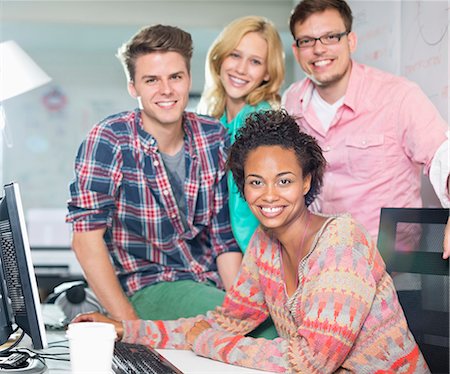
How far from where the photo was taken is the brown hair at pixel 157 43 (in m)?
2.30

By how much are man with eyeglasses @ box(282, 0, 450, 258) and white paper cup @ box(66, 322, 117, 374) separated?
142cm

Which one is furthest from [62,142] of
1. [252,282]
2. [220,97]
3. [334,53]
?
[252,282]

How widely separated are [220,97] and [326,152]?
0.53 metres

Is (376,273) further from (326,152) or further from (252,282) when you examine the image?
(326,152)

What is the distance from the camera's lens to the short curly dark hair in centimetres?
176

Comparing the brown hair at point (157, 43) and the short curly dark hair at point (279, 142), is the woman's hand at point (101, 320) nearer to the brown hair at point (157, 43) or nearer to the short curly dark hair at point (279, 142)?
the short curly dark hair at point (279, 142)

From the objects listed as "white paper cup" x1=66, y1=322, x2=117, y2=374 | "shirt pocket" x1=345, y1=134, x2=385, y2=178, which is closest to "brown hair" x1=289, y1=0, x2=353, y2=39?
"shirt pocket" x1=345, y1=134, x2=385, y2=178

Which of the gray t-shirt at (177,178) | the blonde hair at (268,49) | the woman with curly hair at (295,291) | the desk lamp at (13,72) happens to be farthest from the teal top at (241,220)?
the desk lamp at (13,72)

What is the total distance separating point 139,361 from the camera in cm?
156

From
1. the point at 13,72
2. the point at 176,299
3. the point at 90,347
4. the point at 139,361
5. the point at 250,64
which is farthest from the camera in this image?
the point at 13,72

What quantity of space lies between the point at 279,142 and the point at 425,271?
0.53 metres

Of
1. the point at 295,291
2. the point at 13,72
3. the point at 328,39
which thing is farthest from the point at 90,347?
the point at 13,72

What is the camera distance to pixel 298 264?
5.60 ft

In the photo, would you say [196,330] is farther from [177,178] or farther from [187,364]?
[177,178]
